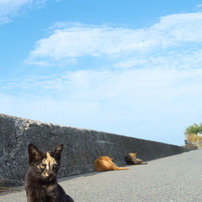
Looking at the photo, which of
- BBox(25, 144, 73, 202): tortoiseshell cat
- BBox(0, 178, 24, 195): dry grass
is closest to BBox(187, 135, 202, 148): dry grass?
BBox(0, 178, 24, 195): dry grass

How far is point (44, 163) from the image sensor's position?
6.34ft

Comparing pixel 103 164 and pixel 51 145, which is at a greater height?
pixel 51 145

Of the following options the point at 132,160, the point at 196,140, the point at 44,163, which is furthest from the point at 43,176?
the point at 196,140

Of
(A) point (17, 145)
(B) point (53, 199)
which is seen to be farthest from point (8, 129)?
(B) point (53, 199)

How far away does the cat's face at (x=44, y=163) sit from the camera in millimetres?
1923

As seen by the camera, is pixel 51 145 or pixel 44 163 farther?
pixel 51 145

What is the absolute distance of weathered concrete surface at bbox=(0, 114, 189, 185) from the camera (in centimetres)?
468

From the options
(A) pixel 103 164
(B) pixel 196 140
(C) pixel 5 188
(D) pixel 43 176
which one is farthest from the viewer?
(B) pixel 196 140

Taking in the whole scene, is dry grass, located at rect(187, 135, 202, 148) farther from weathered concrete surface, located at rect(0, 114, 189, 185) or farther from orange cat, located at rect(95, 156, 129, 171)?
orange cat, located at rect(95, 156, 129, 171)

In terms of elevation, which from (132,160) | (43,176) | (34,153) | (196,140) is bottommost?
(132,160)

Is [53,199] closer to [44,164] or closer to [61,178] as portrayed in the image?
[44,164]

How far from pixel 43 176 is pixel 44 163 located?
8cm

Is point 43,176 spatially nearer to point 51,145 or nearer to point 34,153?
point 34,153

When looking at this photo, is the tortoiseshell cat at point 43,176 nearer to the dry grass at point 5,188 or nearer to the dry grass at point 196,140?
the dry grass at point 5,188
